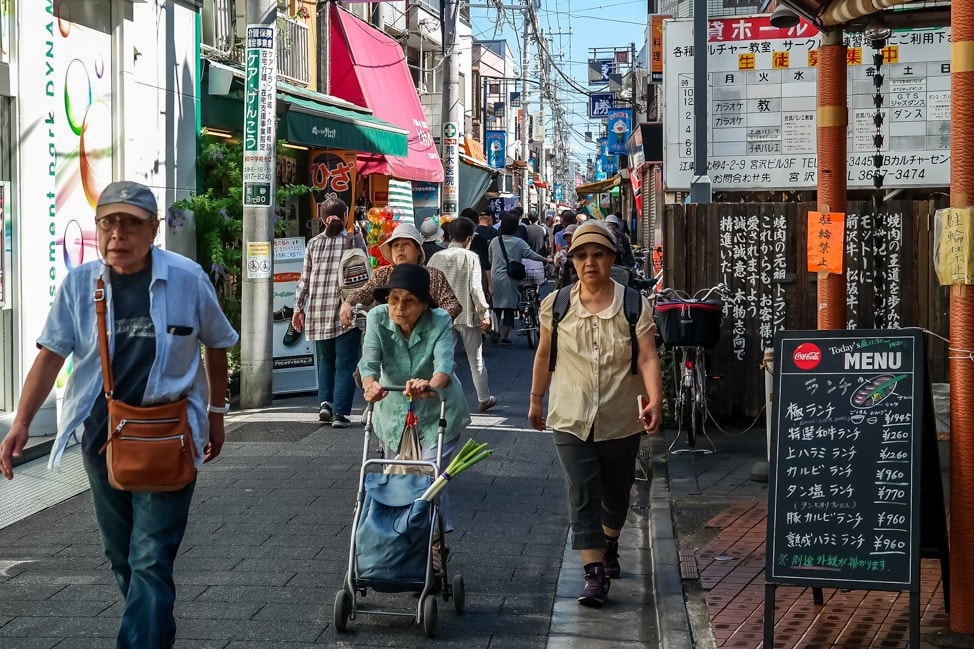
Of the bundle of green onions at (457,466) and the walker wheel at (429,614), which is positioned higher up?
the bundle of green onions at (457,466)

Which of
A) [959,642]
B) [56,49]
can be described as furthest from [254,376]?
[959,642]

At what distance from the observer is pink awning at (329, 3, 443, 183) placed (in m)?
21.8

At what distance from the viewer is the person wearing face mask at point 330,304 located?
11.0 m

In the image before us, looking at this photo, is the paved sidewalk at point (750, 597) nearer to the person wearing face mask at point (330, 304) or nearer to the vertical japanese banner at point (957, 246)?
the vertical japanese banner at point (957, 246)

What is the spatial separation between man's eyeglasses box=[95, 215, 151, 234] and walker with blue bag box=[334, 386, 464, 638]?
65.1 inches

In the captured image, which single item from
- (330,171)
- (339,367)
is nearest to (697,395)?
(339,367)

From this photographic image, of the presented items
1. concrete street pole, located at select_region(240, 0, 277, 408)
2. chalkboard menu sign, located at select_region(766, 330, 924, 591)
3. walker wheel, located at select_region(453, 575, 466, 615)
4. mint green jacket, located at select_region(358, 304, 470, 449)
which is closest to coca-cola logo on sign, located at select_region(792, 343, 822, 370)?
chalkboard menu sign, located at select_region(766, 330, 924, 591)

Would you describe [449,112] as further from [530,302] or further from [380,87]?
[530,302]

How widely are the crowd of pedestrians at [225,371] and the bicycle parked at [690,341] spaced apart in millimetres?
2447

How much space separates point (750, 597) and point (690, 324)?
4291 mm

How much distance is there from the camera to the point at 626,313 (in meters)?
6.09

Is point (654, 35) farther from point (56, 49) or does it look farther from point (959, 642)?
point (959, 642)

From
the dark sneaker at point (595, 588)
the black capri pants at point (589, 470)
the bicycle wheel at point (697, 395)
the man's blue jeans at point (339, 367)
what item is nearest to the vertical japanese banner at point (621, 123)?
the man's blue jeans at point (339, 367)

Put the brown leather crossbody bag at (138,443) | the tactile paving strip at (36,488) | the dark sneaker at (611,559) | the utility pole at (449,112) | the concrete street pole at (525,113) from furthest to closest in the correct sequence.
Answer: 1. the concrete street pole at (525,113)
2. the utility pole at (449,112)
3. the tactile paving strip at (36,488)
4. the dark sneaker at (611,559)
5. the brown leather crossbody bag at (138,443)
